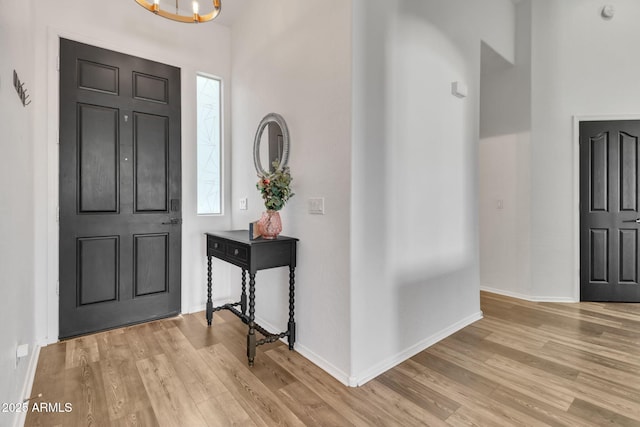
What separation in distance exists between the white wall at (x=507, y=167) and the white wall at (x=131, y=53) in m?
3.12

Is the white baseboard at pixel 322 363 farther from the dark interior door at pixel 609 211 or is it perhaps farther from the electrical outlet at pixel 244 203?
the dark interior door at pixel 609 211

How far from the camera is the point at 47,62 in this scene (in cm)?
249

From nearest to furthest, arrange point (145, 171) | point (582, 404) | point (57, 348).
A: point (582, 404) < point (57, 348) < point (145, 171)

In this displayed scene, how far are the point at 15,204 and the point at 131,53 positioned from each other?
180 cm

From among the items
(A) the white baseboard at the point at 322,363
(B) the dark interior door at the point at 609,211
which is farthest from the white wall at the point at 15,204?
(B) the dark interior door at the point at 609,211

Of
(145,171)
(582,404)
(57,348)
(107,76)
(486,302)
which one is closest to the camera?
(582,404)

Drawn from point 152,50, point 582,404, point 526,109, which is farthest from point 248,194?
point 526,109

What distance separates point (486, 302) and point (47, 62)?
4775 millimetres

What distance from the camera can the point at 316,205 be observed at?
7.34 ft

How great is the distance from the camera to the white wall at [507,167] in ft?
12.4

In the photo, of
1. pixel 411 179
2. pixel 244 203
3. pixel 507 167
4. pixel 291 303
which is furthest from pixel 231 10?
pixel 507 167

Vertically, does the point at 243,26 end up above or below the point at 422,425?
above

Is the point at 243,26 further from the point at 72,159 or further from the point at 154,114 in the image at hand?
the point at 72,159

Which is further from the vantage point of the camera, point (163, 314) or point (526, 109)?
point (526, 109)
